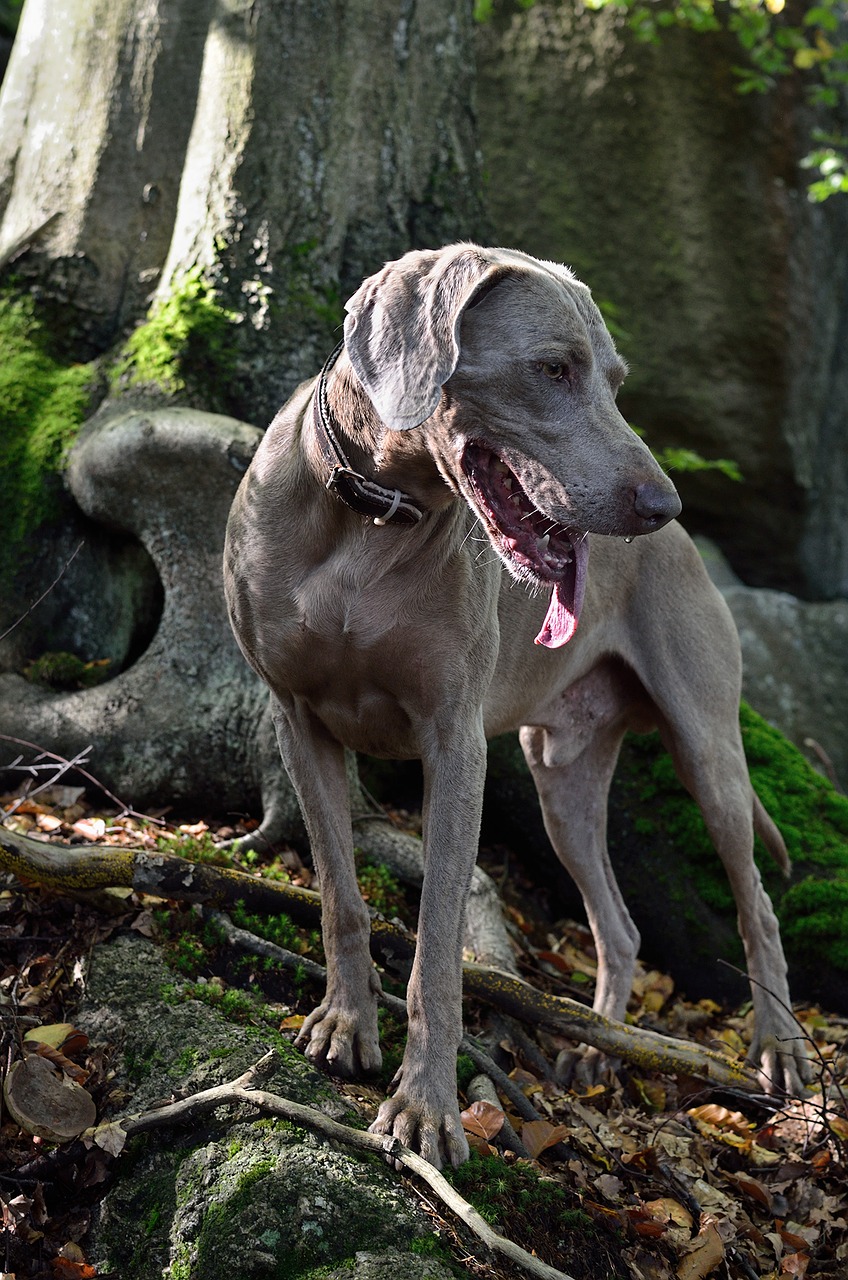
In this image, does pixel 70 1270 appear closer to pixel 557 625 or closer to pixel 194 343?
pixel 557 625

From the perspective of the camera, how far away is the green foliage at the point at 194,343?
474 cm

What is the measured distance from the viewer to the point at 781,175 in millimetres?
9281

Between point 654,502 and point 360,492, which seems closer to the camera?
point 654,502

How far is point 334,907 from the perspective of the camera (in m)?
3.24

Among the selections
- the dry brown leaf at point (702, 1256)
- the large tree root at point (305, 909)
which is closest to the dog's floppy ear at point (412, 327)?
the large tree root at point (305, 909)

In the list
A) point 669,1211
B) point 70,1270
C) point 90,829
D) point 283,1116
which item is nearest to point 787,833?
point 669,1211

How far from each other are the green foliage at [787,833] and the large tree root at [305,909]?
0.92 metres

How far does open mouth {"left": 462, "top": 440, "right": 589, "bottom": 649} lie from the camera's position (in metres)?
2.81

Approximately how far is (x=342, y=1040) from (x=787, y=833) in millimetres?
2748

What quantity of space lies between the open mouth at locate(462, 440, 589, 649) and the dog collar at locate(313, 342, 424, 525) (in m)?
0.23

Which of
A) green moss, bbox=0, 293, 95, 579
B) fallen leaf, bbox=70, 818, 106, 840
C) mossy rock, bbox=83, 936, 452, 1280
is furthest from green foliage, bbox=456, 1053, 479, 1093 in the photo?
green moss, bbox=0, 293, 95, 579

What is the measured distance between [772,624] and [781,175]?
3844 millimetres

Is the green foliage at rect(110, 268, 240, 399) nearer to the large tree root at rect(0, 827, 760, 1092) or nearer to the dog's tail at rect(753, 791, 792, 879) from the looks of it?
the large tree root at rect(0, 827, 760, 1092)

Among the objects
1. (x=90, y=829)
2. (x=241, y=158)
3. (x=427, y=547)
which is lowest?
(x=90, y=829)
